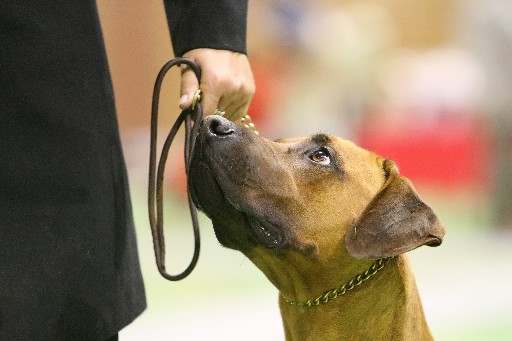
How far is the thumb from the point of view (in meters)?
2.38

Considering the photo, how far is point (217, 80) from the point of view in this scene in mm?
2340

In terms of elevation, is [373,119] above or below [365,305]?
below

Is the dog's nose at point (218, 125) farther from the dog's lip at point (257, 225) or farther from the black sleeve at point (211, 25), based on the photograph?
the black sleeve at point (211, 25)

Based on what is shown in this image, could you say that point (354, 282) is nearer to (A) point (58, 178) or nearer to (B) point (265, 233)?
(B) point (265, 233)

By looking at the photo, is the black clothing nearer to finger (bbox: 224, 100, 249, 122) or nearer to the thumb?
the thumb

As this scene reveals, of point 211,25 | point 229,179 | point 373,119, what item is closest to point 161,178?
point 229,179

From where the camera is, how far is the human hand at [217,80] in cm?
235

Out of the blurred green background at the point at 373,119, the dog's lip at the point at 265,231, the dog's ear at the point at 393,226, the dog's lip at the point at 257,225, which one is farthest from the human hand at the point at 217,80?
the blurred green background at the point at 373,119

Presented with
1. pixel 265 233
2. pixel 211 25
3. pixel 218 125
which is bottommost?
pixel 265 233

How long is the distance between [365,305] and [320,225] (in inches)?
10.4

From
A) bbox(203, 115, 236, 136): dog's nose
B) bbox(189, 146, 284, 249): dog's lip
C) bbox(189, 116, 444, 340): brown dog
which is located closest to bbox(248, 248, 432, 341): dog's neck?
bbox(189, 116, 444, 340): brown dog

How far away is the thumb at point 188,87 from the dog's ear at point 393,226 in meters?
0.58

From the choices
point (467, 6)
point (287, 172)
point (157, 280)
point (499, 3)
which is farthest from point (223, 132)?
point (467, 6)

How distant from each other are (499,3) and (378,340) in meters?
7.28
